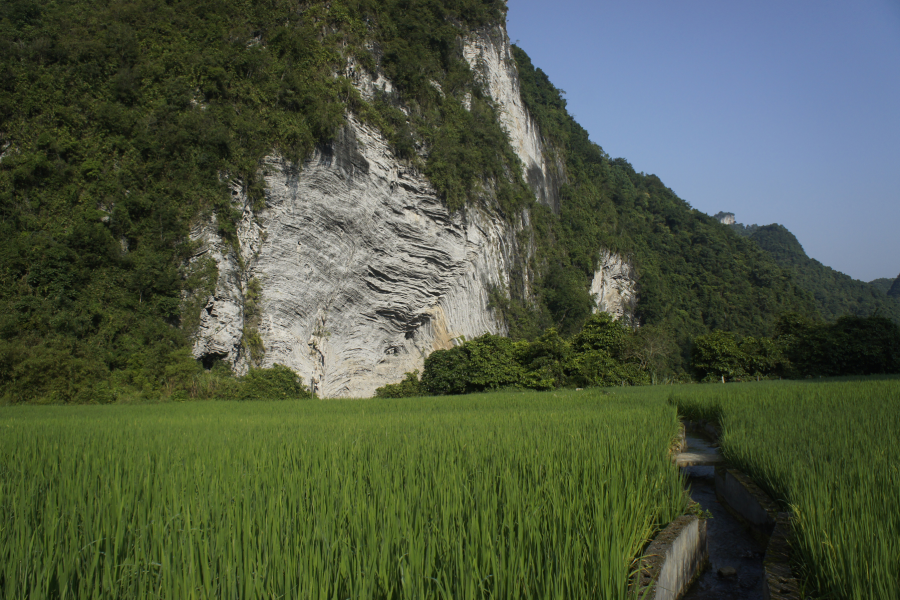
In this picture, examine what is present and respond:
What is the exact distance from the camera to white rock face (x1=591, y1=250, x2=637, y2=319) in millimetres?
49344

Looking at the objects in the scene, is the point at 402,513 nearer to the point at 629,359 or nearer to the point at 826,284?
the point at 629,359

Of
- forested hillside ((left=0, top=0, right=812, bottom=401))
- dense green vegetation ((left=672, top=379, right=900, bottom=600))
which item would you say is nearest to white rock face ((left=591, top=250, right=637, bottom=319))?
forested hillside ((left=0, top=0, right=812, bottom=401))

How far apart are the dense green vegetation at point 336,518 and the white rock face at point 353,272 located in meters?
17.4

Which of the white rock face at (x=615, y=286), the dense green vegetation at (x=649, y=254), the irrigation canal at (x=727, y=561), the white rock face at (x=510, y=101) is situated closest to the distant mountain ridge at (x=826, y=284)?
the dense green vegetation at (x=649, y=254)

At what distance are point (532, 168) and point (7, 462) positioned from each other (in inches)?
1709

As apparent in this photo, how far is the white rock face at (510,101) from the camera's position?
37812 millimetres

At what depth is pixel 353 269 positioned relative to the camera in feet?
82.2

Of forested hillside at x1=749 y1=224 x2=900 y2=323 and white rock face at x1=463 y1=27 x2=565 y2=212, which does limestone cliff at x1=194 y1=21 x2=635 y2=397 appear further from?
forested hillside at x1=749 y1=224 x2=900 y2=323

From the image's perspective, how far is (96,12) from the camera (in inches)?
896

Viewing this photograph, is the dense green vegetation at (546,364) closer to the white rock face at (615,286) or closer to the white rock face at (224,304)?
the white rock face at (224,304)

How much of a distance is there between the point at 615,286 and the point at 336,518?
175 feet

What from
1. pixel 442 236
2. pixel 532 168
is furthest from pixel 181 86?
pixel 532 168

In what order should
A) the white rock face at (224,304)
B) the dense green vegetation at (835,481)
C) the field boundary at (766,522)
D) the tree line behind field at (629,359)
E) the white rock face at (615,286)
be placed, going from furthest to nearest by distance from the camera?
the white rock face at (615,286) → the tree line behind field at (629,359) → the white rock face at (224,304) → the field boundary at (766,522) → the dense green vegetation at (835,481)

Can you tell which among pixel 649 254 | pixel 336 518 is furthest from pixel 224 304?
pixel 649 254
